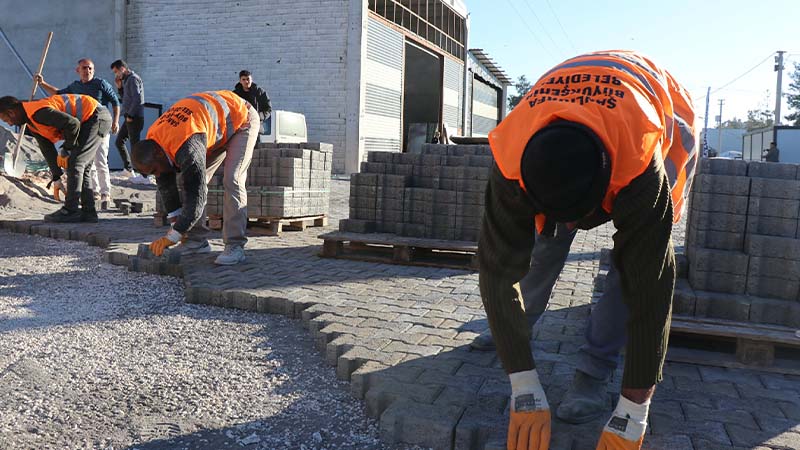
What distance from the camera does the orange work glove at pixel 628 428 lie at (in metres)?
2.17

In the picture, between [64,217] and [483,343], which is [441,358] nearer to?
[483,343]

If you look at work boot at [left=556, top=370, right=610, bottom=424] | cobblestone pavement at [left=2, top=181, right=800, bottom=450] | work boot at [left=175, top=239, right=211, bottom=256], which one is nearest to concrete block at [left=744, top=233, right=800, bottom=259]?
cobblestone pavement at [left=2, top=181, right=800, bottom=450]

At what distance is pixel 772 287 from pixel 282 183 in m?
5.58

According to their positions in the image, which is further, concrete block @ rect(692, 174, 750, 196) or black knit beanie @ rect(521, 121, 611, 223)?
concrete block @ rect(692, 174, 750, 196)

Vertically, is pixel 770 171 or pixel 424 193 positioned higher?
pixel 770 171

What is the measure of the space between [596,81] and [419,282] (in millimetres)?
3533

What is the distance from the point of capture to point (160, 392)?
3.24 meters

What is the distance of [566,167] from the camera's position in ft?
5.71

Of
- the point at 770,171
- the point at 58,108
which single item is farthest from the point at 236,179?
the point at 770,171

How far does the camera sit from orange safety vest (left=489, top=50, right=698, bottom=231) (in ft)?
6.16

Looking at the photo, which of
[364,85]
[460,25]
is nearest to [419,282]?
[364,85]

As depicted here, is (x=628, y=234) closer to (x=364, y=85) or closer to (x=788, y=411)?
(x=788, y=411)

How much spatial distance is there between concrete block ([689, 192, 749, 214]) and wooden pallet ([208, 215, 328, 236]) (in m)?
5.08

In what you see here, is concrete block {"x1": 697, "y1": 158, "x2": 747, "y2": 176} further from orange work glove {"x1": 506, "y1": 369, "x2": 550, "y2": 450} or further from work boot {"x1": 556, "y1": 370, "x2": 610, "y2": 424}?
orange work glove {"x1": 506, "y1": 369, "x2": 550, "y2": 450}
